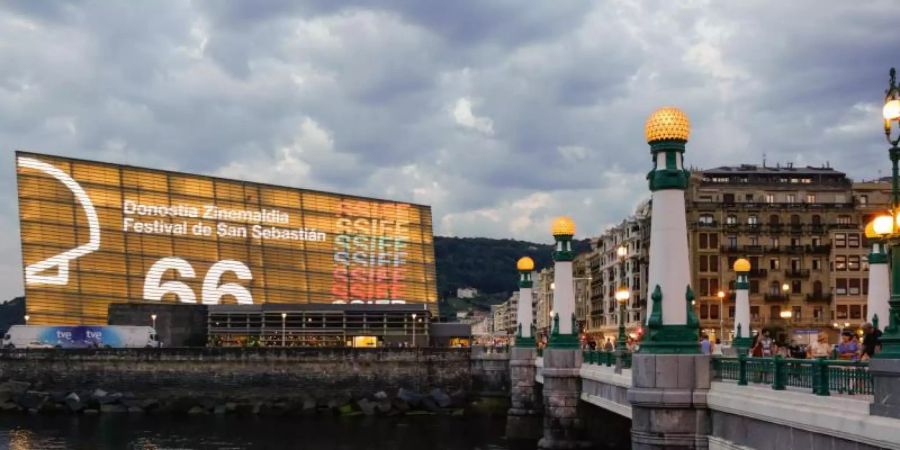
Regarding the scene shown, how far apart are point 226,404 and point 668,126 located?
224 feet

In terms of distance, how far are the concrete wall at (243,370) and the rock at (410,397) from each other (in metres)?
5.14

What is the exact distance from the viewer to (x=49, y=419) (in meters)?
78.2

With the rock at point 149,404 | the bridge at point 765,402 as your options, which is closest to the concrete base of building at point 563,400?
the bridge at point 765,402

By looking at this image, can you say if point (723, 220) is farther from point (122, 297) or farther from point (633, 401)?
point (633, 401)

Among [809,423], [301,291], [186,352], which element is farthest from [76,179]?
[809,423]

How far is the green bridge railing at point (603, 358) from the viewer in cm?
3566

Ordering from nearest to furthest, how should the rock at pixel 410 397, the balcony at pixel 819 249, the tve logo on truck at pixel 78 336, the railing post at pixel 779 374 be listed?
the railing post at pixel 779 374, the rock at pixel 410 397, the tve logo on truck at pixel 78 336, the balcony at pixel 819 249

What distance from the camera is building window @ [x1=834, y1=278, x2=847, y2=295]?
111375 mm

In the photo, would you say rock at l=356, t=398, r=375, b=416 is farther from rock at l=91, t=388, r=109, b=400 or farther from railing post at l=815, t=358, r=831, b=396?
railing post at l=815, t=358, r=831, b=396

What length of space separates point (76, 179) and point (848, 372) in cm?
11685

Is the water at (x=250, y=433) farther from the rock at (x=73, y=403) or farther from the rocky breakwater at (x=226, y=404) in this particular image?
the rock at (x=73, y=403)

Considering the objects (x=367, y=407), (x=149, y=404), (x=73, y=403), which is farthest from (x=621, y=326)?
(x=73, y=403)

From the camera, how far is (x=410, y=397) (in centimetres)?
8356

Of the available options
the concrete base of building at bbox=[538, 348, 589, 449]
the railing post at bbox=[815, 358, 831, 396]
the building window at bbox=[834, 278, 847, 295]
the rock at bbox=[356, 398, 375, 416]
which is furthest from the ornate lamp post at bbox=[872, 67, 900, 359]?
the building window at bbox=[834, 278, 847, 295]
